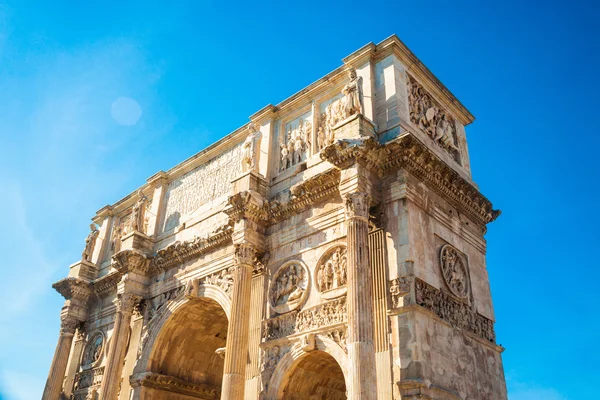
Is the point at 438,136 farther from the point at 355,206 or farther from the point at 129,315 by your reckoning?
the point at 129,315

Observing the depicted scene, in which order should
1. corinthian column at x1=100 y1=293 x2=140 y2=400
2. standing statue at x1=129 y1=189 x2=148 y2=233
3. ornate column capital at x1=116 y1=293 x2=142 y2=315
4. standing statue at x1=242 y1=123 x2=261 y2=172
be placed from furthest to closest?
standing statue at x1=129 y1=189 x2=148 y2=233, ornate column capital at x1=116 y1=293 x2=142 y2=315, corinthian column at x1=100 y1=293 x2=140 y2=400, standing statue at x1=242 y1=123 x2=261 y2=172

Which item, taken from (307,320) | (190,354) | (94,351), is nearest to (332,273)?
(307,320)

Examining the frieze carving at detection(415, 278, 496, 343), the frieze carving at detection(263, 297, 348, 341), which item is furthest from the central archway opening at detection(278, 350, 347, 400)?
the frieze carving at detection(415, 278, 496, 343)

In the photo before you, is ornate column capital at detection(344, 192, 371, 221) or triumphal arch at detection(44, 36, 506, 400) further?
ornate column capital at detection(344, 192, 371, 221)

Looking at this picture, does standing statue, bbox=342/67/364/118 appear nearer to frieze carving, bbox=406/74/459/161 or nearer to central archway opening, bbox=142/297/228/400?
frieze carving, bbox=406/74/459/161

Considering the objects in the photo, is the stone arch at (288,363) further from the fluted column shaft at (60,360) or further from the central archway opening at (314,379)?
the fluted column shaft at (60,360)

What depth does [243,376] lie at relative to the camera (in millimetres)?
13055

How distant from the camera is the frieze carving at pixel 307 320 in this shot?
1250 centimetres

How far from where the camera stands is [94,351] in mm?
19969

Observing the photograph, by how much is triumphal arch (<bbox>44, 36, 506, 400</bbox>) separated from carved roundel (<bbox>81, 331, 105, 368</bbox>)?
0.06m

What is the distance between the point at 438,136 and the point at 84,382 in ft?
46.8

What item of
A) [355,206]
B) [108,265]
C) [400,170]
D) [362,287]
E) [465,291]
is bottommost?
[362,287]

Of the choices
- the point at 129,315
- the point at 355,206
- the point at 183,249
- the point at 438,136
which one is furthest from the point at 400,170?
the point at 129,315

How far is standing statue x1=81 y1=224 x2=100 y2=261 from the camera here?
2186 centimetres
